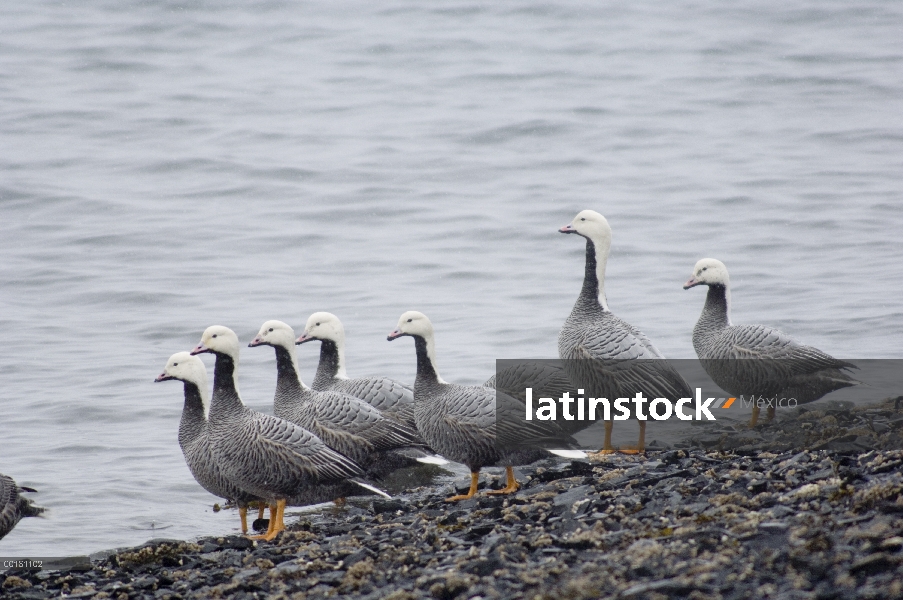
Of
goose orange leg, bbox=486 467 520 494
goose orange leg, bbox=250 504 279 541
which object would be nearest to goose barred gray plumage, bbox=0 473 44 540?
goose orange leg, bbox=250 504 279 541

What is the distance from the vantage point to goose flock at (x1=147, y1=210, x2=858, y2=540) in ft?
32.3

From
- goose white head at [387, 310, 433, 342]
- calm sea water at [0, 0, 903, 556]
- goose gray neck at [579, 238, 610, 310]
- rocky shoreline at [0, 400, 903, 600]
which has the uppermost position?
calm sea water at [0, 0, 903, 556]

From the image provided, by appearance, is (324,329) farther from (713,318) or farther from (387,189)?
(387,189)

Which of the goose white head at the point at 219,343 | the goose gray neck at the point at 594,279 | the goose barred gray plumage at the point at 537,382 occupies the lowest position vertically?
the goose barred gray plumage at the point at 537,382

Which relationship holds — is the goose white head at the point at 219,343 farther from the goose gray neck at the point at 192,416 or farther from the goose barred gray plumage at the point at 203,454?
the goose gray neck at the point at 192,416

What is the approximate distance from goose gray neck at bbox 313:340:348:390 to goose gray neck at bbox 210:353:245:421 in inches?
84.2

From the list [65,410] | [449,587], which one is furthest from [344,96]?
[449,587]

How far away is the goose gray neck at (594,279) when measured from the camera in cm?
1198

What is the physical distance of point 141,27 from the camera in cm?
3859

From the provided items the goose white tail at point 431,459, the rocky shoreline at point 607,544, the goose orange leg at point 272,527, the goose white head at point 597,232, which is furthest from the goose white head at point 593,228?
the goose orange leg at point 272,527

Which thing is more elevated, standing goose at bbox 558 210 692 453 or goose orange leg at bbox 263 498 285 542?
standing goose at bbox 558 210 692 453

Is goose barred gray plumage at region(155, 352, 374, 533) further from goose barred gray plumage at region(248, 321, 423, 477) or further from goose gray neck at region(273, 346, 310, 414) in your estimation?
goose gray neck at region(273, 346, 310, 414)

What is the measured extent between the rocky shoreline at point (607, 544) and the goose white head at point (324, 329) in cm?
255

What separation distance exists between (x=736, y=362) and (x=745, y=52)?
28.2 m
